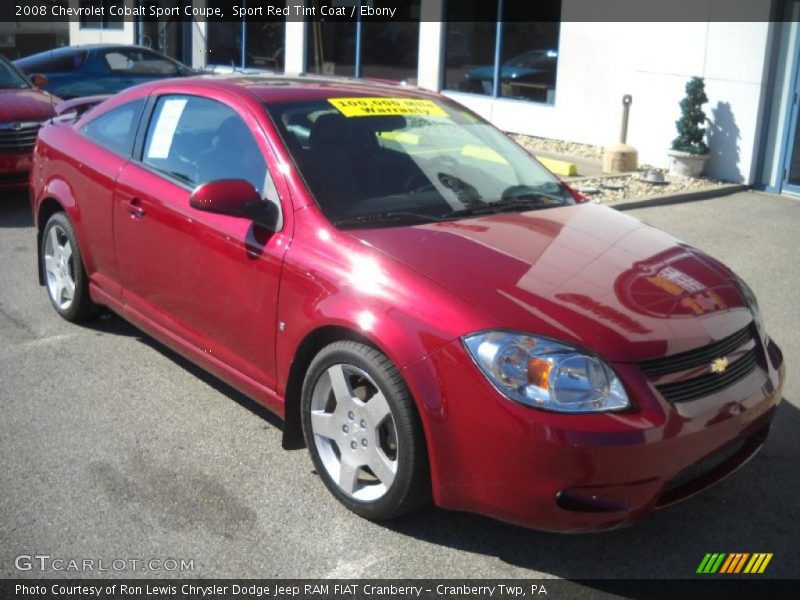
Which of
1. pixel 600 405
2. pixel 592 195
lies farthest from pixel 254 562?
pixel 592 195

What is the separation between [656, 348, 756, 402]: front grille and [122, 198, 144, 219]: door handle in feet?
9.31

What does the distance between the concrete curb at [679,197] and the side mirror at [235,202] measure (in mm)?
5831

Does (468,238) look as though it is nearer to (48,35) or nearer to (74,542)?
(74,542)

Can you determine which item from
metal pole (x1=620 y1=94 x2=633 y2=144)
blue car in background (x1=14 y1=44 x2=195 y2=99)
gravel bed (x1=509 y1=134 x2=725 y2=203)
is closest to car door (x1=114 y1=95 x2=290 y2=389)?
gravel bed (x1=509 y1=134 x2=725 y2=203)

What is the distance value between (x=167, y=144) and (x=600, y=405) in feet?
9.27

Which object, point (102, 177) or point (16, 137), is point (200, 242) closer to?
point (102, 177)

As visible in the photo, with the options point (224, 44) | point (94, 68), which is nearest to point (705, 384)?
point (94, 68)

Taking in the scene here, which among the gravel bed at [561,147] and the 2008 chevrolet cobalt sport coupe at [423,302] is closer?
the 2008 chevrolet cobalt sport coupe at [423,302]

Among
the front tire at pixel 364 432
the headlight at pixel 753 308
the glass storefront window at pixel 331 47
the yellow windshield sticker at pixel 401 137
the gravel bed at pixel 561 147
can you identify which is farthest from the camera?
the glass storefront window at pixel 331 47

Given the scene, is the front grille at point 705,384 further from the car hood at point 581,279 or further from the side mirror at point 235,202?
the side mirror at point 235,202

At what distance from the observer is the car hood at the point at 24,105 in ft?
30.5

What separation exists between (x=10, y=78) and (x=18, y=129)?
1541 millimetres

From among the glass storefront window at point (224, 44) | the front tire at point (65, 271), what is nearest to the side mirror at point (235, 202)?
the front tire at point (65, 271)

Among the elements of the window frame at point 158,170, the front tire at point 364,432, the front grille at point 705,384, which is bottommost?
the front tire at point 364,432
